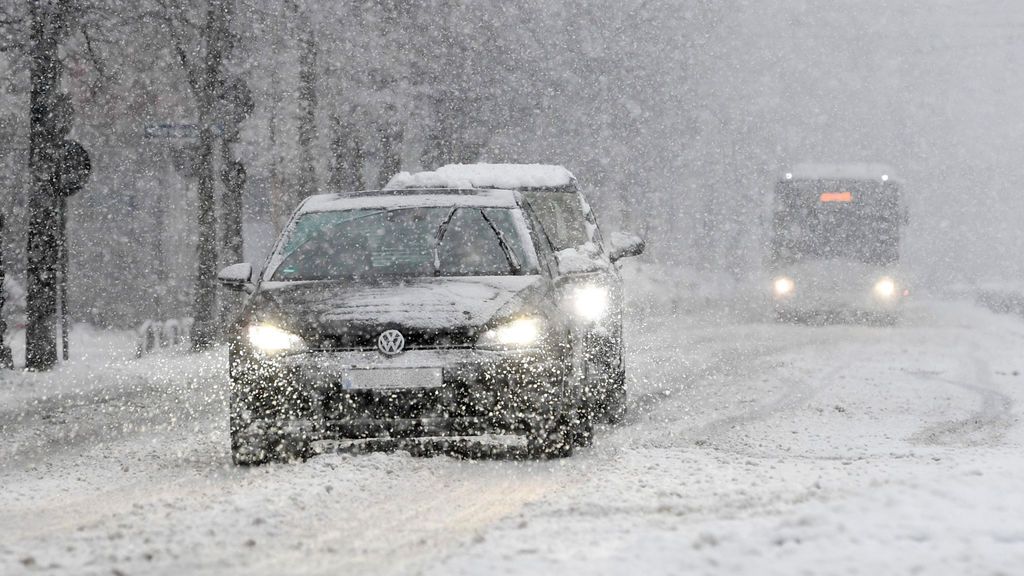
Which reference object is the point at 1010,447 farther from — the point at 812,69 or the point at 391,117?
the point at 812,69

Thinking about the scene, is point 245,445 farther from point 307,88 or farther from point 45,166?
point 307,88

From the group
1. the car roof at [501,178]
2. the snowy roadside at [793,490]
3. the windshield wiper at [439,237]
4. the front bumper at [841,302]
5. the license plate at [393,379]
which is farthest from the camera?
the front bumper at [841,302]

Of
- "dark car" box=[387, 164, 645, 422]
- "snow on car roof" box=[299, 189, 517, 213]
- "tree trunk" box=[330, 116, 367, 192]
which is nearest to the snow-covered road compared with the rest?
"dark car" box=[387, 164, 645, 422]

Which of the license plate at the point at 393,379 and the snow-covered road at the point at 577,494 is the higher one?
the license plate at the point at 393,379

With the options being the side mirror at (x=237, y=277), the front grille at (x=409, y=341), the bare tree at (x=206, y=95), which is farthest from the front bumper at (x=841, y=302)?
the front grille at (x=409, y=341)

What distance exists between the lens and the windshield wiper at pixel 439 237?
27.6 ft

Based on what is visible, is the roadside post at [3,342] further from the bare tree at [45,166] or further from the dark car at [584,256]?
the dark car at [584,256]

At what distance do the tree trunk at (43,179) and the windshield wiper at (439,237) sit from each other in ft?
26.5

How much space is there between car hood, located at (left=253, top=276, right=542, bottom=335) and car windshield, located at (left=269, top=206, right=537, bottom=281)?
0.30 m

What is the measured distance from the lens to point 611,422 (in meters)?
10.5

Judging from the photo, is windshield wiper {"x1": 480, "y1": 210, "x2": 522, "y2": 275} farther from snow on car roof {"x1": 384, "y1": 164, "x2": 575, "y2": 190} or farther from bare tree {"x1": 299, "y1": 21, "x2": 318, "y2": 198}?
bare tree {"x1": 299, "y1": 21, "x2": 318, "y2": 198}

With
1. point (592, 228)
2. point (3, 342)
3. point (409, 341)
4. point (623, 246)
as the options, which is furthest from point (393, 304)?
point (3, 342)

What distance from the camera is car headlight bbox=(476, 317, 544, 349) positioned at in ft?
24.8

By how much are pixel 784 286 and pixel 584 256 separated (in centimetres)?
1497
